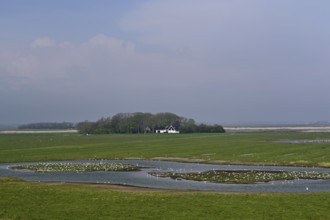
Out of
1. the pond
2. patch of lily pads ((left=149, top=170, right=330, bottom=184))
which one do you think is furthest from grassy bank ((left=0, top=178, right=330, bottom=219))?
patch of lily pads ((left=149, top=170, right=330, bottom=184))

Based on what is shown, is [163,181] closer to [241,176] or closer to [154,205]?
[241,176]

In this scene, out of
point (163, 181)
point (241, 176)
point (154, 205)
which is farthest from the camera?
point (241, 176)

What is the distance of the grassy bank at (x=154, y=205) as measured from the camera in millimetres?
29281

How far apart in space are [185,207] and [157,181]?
22984 mm

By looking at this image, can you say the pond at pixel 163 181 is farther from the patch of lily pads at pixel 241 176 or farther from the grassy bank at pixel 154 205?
the grassy bank at pixel 154 205

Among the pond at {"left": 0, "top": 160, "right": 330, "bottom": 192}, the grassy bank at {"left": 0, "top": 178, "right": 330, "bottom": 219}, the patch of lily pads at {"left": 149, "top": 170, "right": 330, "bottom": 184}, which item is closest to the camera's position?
the grassy bank at {"left": 0, "top": 178, "right": 330, "bottom": 219}

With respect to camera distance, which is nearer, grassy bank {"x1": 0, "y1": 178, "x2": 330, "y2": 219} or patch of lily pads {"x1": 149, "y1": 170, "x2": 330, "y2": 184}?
grassy bank {"x1": 0, "y1": 178, "x2": 330, "y2": 219}

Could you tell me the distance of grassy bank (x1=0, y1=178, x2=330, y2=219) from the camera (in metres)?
29.3

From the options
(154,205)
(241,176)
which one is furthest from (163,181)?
(154,205)

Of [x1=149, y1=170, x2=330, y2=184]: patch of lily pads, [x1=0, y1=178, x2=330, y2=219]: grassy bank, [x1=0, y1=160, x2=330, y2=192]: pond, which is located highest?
[x1=0, y1=178, x2=330, y2=219]: grassy bank

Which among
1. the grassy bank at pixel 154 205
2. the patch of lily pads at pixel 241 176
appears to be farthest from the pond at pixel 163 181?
the grassy bank at pixel 154 205

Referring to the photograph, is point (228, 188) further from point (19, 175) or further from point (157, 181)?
point (19, 175)

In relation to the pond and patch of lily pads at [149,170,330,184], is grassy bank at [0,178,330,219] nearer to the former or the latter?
the pond

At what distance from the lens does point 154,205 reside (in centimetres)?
3362
